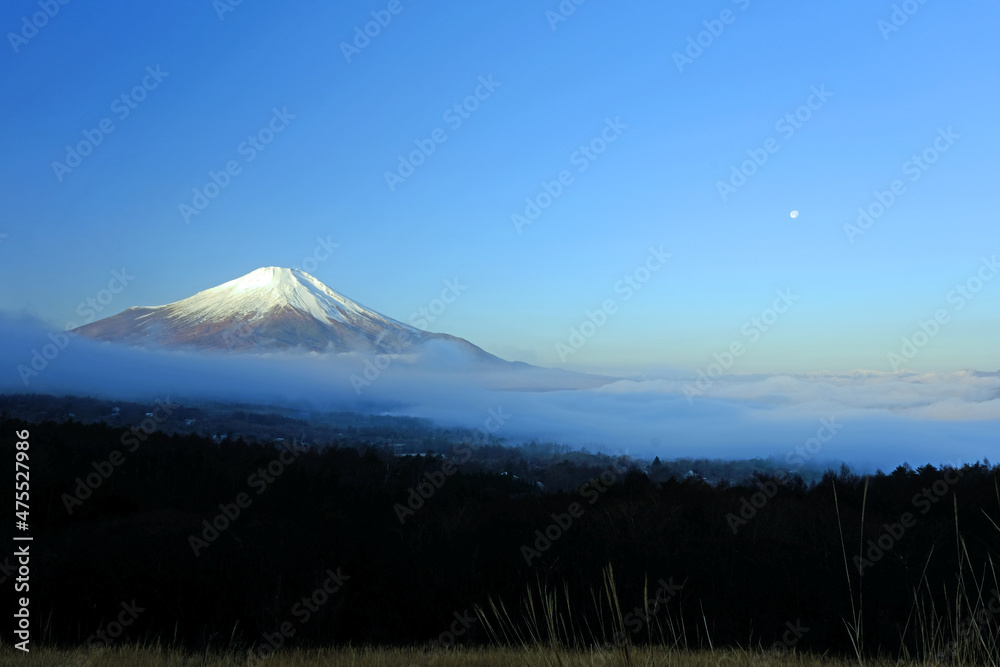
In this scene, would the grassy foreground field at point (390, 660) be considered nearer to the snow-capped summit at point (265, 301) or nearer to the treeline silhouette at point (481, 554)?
the treeline silhouette at point (481, 554)

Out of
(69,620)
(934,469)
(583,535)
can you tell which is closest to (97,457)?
(69,620)

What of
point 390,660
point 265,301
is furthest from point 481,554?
point 265,301

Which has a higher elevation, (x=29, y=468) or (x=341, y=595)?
(x=29, y=468)

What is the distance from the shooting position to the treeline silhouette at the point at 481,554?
45.1ft

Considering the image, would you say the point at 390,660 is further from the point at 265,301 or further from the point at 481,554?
the point at 265,301

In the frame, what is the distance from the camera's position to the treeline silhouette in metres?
13.7

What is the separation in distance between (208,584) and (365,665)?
27.0 feet

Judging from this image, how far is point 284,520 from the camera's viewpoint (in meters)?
19.1

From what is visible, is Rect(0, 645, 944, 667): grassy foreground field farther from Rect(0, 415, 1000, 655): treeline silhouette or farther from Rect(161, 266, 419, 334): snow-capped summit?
Rect(161, 266, 419, 334): snow-capped summit

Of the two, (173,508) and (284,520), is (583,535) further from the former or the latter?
(173,508)

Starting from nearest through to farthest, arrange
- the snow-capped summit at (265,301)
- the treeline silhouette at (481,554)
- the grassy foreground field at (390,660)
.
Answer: the grassy foreground field at (390,660), the treeline silhouette at (481,554), the snow-capped summit at (265,301)

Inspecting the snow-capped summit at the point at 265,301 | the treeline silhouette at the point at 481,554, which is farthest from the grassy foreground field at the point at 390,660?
the snow-capped summit at the point at 265,301

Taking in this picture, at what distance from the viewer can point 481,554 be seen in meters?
16.4

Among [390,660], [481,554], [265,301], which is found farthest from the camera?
Answer: [265,301]
